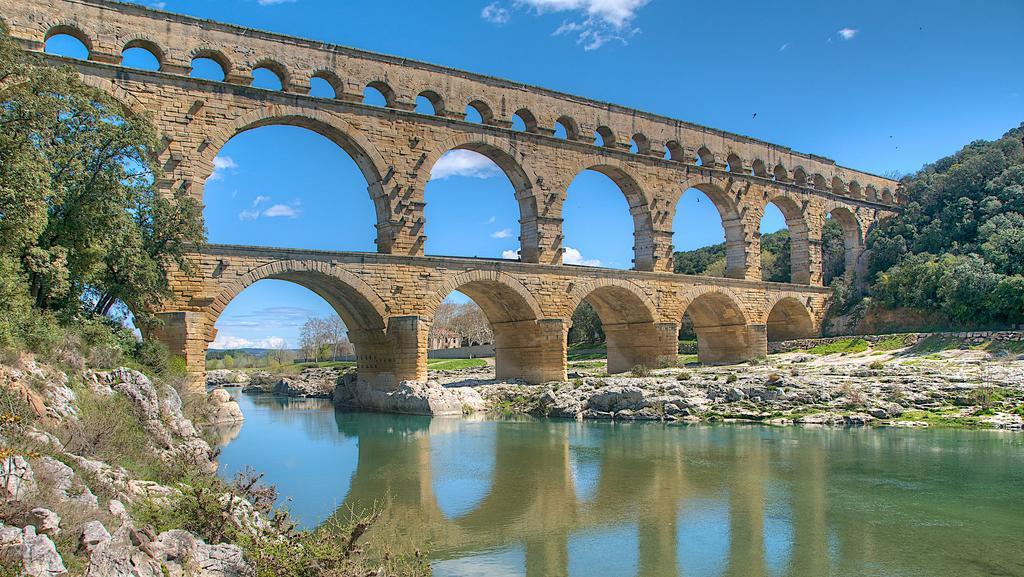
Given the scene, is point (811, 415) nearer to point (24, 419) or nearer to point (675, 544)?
point (675, 544)

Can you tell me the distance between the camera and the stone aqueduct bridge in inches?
754

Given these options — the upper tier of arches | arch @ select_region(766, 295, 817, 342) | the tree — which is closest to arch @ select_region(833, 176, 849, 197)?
the upper tier of arches

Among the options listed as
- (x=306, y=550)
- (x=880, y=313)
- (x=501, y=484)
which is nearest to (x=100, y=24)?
(x=501, y=484)

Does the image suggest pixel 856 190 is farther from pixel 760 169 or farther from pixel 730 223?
pixel 730 223

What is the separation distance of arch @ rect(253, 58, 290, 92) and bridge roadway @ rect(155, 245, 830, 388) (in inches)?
191

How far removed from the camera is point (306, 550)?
18.9 feet

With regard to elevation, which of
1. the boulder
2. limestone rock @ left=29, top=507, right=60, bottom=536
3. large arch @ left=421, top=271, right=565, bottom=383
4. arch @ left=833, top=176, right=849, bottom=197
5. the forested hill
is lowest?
the boulder

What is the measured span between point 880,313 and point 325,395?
22.9m

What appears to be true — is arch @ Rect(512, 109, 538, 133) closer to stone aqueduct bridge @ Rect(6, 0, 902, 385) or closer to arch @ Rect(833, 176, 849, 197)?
stone aqueduct bridge @ Rect(6, 0, 902, 385)

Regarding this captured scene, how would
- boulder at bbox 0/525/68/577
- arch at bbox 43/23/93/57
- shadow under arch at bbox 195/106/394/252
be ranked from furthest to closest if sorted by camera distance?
1. shadow under arch at bbox 195/106/394/252
2. arch at bbox 43/23/93/57
3. boulder at bbox 0/525/68/577

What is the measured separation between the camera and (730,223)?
31.2m

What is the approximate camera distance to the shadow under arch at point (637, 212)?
27.5 m

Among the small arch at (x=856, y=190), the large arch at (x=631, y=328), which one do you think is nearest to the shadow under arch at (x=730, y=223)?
the large arch at (x=631, y=328)

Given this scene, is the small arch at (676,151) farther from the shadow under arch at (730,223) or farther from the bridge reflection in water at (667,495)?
the bridge reflection in water at (667,495)
